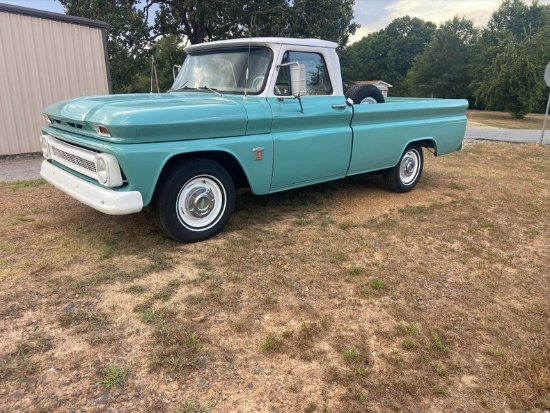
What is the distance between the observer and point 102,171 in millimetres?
3514

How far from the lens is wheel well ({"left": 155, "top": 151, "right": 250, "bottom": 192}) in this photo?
12.5 ft

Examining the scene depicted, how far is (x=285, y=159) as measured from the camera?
14.6ft

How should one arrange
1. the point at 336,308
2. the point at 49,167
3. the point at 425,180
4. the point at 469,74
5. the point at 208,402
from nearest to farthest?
the point at 208,402, the point at 336,308, the point at 49,167, the point at 425,180, the point at 469,74

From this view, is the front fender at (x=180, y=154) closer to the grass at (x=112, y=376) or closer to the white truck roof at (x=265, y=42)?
→ the white truck roof at (x=265, y=42)

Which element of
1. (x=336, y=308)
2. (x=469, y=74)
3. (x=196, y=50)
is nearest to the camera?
(x=336, y=308)

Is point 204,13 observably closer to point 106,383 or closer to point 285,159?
point 285,159

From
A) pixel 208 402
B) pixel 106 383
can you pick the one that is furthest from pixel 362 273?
pixel 106 383

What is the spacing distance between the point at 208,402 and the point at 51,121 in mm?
3600

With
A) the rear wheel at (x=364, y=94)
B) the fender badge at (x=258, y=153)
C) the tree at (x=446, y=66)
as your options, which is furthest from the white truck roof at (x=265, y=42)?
the tree at (x=446, y=66)

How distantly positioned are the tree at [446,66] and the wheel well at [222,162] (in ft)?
147

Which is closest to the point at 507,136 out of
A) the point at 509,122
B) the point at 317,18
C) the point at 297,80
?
the point at 317,18

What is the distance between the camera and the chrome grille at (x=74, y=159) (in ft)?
12.3

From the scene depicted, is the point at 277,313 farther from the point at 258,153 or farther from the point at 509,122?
the point at 509,122

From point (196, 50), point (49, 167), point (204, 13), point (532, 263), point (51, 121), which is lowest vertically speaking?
point (532, 263)
